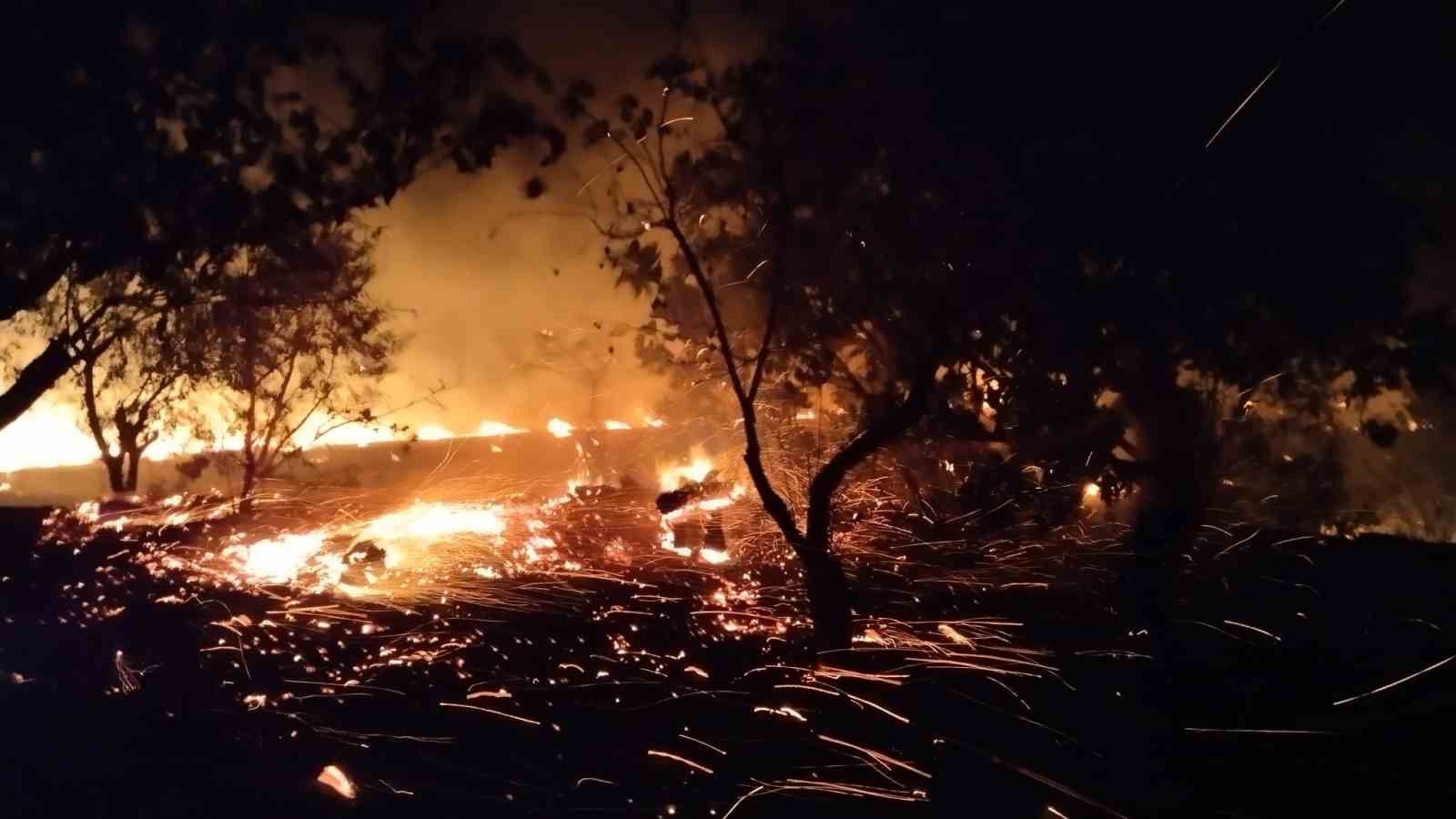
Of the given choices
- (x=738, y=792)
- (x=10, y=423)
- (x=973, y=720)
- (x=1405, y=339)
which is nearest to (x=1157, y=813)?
(x=973, y=720)

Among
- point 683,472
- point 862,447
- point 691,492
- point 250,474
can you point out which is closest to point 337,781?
point 862,447

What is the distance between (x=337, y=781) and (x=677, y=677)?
2.61 meters

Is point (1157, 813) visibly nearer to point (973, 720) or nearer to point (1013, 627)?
point (973, 720)

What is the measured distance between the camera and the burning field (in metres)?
5.67

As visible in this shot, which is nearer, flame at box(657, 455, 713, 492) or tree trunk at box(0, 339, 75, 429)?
tree trunk at box(0, 339, 75, 429)

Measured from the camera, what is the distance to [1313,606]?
8.85 metres

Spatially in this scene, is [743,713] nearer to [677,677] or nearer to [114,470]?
[677,677]

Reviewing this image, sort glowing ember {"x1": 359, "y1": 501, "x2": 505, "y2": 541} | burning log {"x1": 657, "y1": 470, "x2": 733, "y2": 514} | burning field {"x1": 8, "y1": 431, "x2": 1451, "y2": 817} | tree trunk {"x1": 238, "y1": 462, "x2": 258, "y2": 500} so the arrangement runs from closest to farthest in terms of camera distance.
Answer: burning field {"x1": 8, "y1": 431, "x2": 1451, "y2": 817} → glowing ember {"x1": 359, "y1": 501, "x2": 505, "y2": 541} → burning log {"x1": 657, "y1": 470, "x2": 733, "y2": 514} → tree trunk {"x1": 238, "y1": 462, "x2": 258, "y2": 500}

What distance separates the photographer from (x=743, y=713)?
22.5ft

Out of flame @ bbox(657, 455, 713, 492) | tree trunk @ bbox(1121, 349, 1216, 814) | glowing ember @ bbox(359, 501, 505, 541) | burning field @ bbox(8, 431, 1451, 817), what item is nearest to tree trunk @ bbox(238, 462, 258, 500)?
flame @ bbox(657, 455, 713, 492)

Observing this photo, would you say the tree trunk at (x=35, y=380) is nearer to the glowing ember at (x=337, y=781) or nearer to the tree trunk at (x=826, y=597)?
the glowing ember at (x=337, y=781)

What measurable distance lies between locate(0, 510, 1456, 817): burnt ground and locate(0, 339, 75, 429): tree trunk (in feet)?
6.91

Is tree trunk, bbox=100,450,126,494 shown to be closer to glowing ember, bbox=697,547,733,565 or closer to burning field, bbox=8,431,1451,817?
burning field, bbox=8,431,1451,817

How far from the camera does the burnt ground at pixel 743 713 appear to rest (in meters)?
5.48
